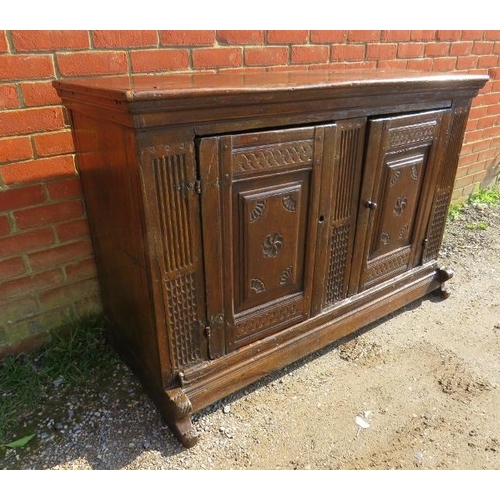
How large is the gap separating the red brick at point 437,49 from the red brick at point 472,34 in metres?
0.19

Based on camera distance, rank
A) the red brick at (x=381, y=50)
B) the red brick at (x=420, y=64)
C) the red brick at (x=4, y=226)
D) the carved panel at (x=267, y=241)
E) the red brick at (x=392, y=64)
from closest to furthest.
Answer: the carved panel at (x=267, y=241)
the red brick at (x=4, y=226)
the red brick at (x=381, y=50)
the red brick at (x=392, y=64)
the red brick at (x=420, y=64)

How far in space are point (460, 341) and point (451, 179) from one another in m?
0.86

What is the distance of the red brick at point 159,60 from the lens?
6.38 feet

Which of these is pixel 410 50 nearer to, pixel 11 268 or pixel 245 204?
pixel 245 204

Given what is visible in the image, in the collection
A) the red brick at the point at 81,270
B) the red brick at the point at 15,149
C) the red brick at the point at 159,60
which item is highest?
the red brick at the point at 159,60

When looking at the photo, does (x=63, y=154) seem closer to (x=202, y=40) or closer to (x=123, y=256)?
(x=123, y=256)

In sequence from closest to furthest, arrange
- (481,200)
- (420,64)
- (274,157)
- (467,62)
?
(274,157) → (420,64) → (467,62) → (481,200)

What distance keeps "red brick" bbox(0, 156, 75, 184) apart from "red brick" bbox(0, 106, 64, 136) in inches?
5.0

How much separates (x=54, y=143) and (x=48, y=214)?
31 cm

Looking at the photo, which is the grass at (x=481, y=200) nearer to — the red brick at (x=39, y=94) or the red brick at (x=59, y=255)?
the red brick at (x=59, y=255)

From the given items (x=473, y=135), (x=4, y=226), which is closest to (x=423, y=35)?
(x=473, y=135)

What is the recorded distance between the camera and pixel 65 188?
1957mm

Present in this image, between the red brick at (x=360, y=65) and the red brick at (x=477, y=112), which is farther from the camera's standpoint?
the red brick at (x=477, y=112)

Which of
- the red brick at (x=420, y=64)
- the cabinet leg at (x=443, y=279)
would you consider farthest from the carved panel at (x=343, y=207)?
the red brick at (x=420, y=64)
